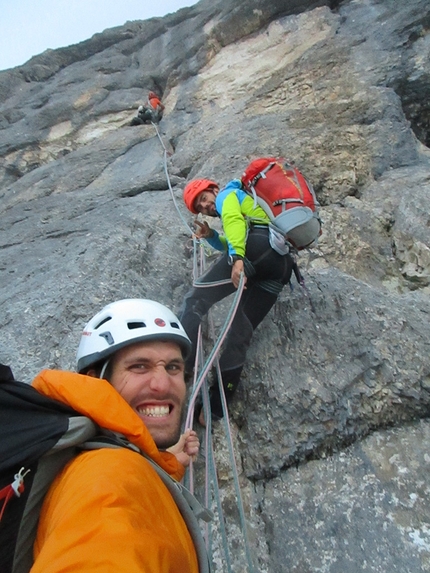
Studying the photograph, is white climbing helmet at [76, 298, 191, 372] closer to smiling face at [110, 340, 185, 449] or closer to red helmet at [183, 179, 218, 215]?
smiling face at [110, 340, 185, 449]

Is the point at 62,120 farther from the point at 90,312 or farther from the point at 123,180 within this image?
the point at 90,312

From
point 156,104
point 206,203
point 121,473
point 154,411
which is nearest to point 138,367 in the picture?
point 154,411

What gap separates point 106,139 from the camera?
34.6 feet

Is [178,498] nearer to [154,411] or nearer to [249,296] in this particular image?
[154,411]

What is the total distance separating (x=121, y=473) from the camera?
1.52 metres

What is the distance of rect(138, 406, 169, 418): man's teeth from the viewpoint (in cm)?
236

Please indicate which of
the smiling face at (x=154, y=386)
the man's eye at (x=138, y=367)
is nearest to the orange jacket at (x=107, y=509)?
the smiling face at (x=154, y=386)

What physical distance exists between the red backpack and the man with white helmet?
167 cm

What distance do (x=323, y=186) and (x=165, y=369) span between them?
15.4 feet

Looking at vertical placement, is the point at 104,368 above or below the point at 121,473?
below

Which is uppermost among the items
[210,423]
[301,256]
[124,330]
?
[124,330]

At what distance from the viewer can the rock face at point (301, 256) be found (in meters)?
3.11

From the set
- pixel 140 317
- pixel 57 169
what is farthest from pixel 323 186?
pixel 57 169

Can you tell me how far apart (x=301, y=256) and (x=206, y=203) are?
158cm
